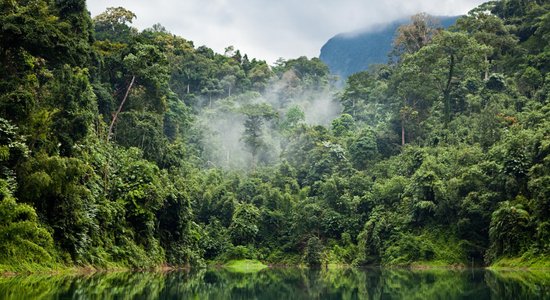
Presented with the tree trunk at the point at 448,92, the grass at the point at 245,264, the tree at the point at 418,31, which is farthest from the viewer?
the tree at the point at 418,31

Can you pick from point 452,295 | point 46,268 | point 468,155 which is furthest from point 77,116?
point 468,155

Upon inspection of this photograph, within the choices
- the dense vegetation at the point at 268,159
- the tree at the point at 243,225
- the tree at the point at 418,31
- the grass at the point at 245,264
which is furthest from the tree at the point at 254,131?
the tree at the point at 418,31

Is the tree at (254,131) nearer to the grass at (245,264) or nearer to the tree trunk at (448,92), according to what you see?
the grass at (245,264)

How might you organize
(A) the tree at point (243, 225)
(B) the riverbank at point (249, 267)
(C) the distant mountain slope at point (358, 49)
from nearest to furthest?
(B) the riverbank at point (249, 267) → (A) the tree at point (243, 225) → (C) the distant mountain slope at point (358, 49)

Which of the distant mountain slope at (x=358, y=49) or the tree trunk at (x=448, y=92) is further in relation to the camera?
the distant mountain slope at (x=358, y=49)

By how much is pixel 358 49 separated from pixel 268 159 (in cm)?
7292

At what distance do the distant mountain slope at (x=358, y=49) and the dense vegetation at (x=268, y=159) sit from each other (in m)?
49.4

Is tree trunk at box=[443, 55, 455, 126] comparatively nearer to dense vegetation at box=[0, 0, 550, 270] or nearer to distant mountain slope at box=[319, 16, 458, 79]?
dense vegetation at box=[0, 0, 550, 270]

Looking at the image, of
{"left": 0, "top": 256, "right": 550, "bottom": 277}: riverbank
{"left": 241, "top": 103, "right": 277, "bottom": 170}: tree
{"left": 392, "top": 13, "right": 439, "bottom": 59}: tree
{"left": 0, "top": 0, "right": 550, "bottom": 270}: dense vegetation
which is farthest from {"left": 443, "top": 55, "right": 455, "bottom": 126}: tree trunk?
{"left": 241, "top": 103, "right": 277, "bottom": 170}: tree

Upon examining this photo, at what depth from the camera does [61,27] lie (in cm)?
2838

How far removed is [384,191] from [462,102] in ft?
47.8

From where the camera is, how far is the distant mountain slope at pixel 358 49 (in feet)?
413

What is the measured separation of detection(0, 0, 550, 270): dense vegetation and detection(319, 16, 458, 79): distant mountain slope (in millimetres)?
49390

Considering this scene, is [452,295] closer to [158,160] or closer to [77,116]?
[77,116]
